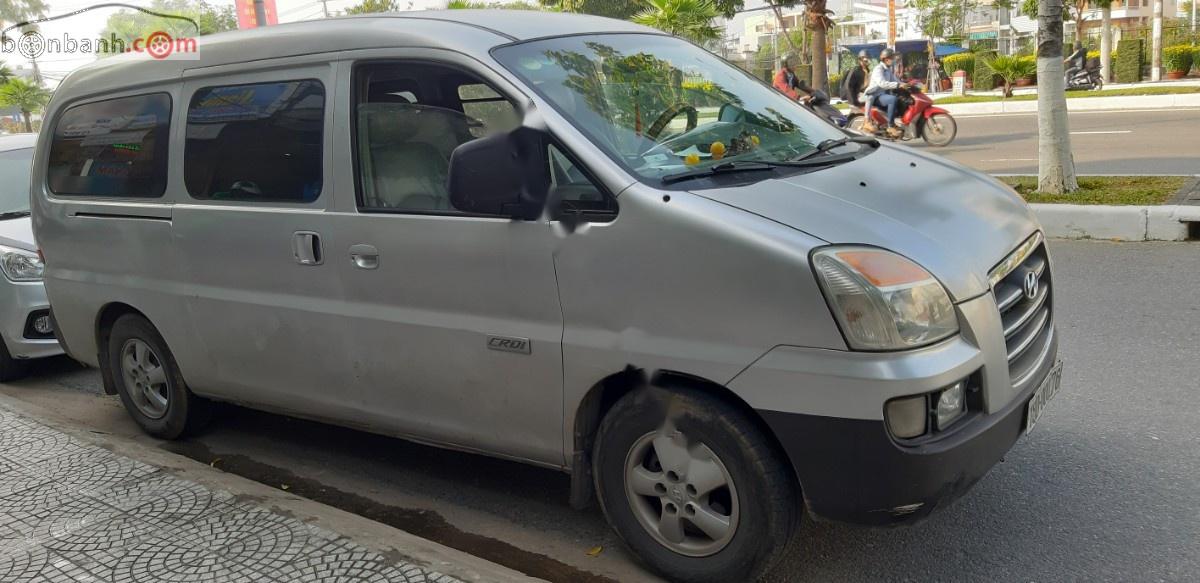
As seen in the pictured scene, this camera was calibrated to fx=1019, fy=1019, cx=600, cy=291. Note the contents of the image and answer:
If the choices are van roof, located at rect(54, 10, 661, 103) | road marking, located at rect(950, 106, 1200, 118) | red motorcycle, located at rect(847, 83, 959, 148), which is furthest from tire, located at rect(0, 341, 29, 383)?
road marking, located at rect(950, 106, 1200, 118)

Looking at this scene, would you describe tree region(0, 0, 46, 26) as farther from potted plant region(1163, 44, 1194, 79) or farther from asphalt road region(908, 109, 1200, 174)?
potted plant region(1163, 44, 1194, 79)

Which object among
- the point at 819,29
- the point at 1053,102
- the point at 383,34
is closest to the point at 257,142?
the point at 383,34

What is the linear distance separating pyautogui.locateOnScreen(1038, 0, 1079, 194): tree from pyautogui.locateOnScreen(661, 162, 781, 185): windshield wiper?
6584mm

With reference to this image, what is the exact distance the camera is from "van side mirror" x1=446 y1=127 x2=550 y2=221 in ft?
10.3

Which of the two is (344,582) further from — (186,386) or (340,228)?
(186,386)

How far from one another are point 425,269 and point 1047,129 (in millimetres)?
7274

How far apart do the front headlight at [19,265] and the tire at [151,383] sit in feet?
5.64

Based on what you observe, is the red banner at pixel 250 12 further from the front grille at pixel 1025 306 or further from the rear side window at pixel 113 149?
the front grille at pixel 1025 306

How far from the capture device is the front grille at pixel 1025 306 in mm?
3020

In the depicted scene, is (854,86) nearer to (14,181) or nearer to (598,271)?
(14,181)

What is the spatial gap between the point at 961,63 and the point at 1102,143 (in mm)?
27594

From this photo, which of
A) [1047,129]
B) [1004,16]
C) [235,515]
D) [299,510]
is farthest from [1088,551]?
[1004,16]

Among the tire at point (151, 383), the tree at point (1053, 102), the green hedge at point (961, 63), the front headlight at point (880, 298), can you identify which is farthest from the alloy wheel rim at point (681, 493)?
the green hedge at point (961, 63)

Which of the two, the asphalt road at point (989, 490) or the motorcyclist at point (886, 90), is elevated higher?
the motorcyclist at point (886, 90)
